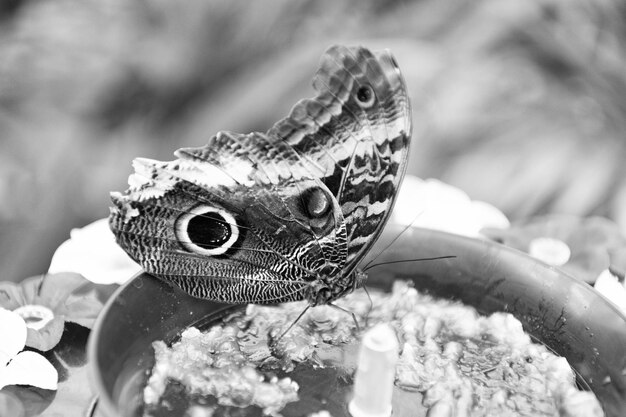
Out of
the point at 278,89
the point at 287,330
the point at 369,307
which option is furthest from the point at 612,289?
the point at 278,89

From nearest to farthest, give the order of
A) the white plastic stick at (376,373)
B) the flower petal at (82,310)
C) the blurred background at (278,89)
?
the white plastic stick at (376,373) → the flower petal at (82,310) → the blurred background at (278,89)

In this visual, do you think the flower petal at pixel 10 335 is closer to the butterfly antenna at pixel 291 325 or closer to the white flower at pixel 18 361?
the white flower at pixel 18 361

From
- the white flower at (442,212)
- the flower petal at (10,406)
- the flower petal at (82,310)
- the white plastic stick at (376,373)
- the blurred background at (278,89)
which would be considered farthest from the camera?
the blurred background at (278,89)

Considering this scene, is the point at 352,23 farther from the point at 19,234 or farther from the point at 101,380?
the point at 101,380

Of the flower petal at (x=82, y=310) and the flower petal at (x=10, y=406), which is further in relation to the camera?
the flower petal at (x=82, y=310)

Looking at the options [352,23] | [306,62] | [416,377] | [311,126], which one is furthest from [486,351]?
[352,23]

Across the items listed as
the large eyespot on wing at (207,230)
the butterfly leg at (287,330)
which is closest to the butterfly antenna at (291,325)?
the butterfly leg at (287,330)

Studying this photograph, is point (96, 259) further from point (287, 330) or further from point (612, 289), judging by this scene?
point (612, 289)
